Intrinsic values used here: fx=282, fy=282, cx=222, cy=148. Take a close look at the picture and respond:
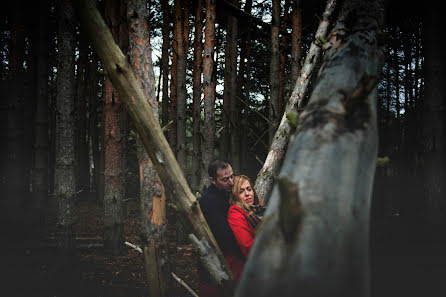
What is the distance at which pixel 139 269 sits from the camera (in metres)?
6.11

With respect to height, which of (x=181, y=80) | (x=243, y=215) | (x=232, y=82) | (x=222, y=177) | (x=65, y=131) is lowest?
(x=243, y=215)

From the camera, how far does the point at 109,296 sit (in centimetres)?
491

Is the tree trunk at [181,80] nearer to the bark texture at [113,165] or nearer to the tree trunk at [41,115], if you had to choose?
the bark texture at [113,165]

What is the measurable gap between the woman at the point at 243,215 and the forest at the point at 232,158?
0.59 meters

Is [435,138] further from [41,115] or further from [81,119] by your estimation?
[81,119]

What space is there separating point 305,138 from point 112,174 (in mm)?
6060

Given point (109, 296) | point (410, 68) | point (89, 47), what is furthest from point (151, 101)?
point (410, 68)

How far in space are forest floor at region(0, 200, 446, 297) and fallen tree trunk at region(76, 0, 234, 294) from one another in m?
3.67

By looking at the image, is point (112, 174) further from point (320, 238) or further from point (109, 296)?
point (320, 238)

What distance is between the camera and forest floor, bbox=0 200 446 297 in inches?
196

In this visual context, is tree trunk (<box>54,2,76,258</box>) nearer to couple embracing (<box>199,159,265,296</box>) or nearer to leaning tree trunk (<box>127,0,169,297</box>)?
leaning tree trunk (<box>127,0,169,297</box>)

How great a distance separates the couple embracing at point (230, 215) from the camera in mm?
2775

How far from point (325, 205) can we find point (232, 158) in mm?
8440

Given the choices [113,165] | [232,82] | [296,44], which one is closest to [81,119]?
[232,82]
